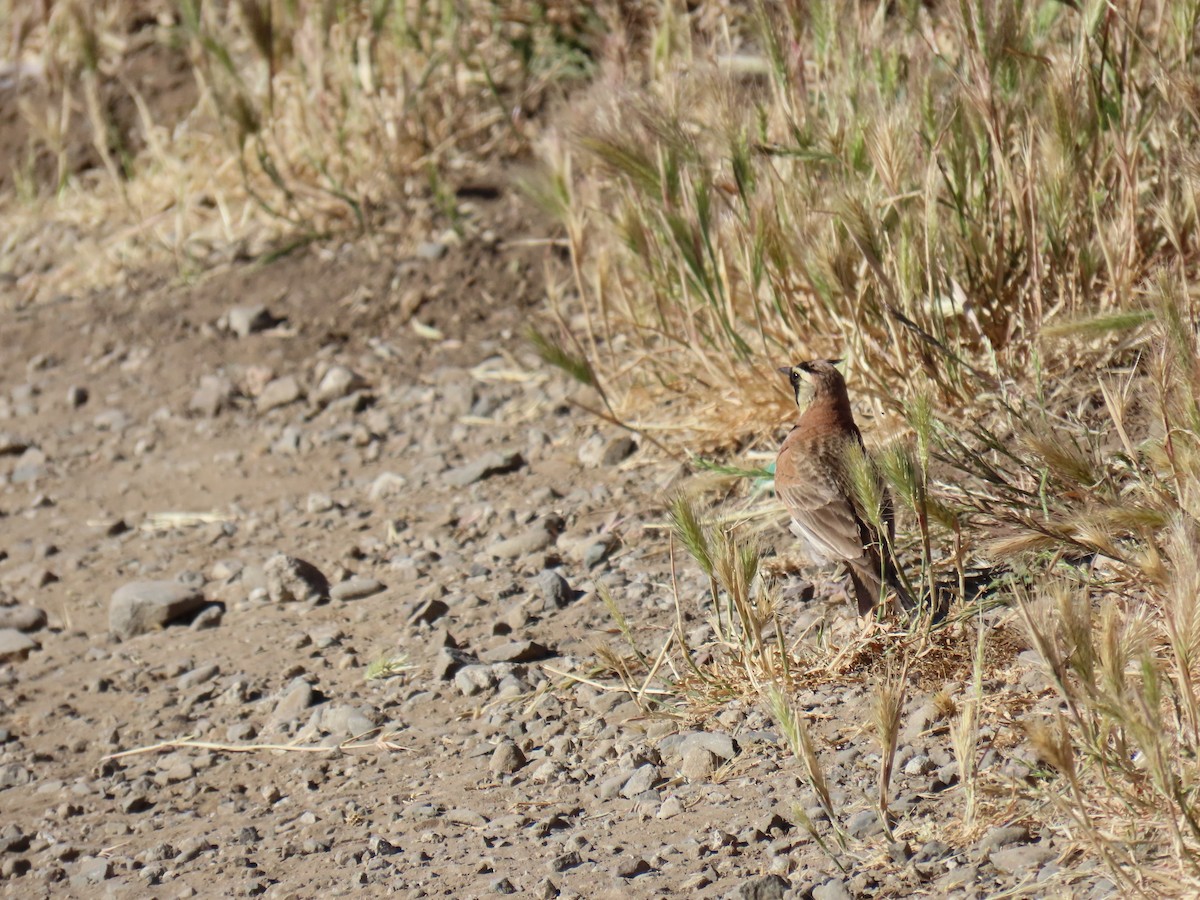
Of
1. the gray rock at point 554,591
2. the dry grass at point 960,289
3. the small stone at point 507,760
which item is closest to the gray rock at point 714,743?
the dry grass at point 960,289

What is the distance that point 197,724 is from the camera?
12.6 feet

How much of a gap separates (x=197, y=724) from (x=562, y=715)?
1.10 m

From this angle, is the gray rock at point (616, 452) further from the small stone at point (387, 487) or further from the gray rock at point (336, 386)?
the gray rock at point (336, 386)

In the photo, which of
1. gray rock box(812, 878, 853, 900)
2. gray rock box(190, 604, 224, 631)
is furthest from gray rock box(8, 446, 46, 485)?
gray rock box(812, 878, 853, 900)

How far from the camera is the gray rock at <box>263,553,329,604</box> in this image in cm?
452

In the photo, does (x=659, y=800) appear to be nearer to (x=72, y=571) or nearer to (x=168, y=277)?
(x=72, y=571)

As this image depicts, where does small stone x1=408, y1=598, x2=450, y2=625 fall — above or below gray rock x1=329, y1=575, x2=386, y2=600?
above

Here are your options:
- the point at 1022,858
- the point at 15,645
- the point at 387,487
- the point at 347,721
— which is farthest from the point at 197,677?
the point at 1022,858

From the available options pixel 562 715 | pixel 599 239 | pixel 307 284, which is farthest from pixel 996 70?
pixel 307 284

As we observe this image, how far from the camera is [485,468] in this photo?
5.13 meters

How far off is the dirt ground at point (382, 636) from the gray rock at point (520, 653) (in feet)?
0.04

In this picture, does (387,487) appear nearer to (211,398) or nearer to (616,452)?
(616,452)

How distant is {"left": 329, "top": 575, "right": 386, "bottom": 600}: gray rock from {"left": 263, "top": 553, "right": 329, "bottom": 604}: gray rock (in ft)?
0.17

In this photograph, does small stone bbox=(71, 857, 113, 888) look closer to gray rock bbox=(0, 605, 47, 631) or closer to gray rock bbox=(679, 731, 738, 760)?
gray rock bbox=(679, 731, 738, 760)
